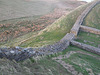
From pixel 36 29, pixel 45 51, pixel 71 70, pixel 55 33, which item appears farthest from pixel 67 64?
pixel 36 29

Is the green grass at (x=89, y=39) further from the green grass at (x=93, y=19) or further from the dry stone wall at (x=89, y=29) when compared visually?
the green grass at (x=93, y=19)

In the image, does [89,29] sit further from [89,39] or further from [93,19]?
[93,19]

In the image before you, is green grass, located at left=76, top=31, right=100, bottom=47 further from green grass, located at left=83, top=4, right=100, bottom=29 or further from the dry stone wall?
green grass, located at left=83, top=4, right=100, bottom=29

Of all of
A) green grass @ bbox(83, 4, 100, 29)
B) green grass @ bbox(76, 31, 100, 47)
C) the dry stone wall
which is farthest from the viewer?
green grass @ bbox(83, 4, 100, 29)

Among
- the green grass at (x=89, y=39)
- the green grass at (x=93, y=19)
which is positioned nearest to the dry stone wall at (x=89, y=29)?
the green grass at (x=89, y=39)

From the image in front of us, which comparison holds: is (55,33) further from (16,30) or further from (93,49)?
(16,30)

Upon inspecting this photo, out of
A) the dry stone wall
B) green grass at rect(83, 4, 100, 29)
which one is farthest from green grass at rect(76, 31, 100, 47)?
green grass at rect(83, 4, 100, 29)

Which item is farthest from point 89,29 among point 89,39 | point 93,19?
point 93,19
